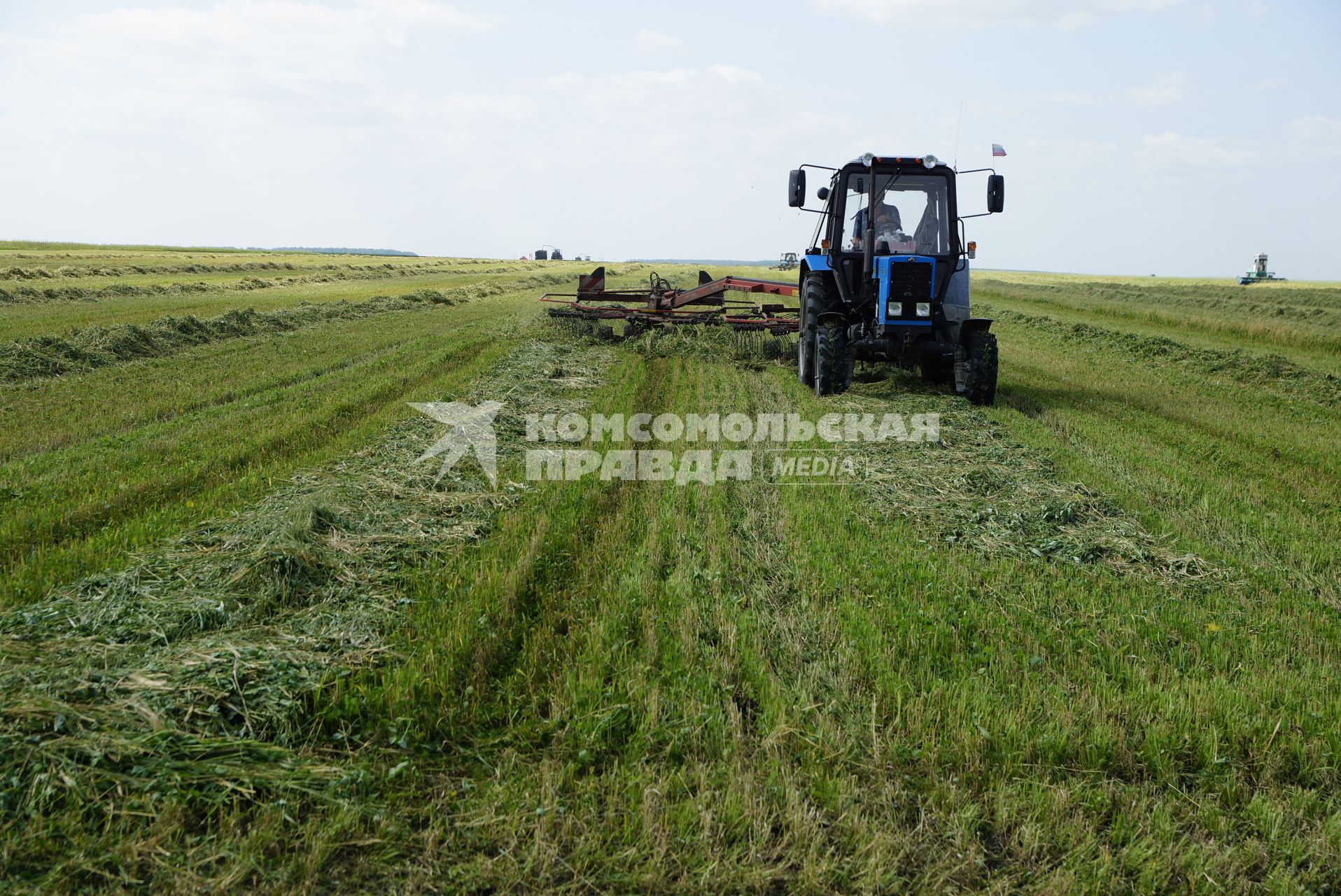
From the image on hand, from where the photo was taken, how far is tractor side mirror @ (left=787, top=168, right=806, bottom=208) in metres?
9.89

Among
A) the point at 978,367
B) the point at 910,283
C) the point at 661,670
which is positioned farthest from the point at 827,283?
the point at 661,670

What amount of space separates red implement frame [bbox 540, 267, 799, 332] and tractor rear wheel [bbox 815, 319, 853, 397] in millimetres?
3654

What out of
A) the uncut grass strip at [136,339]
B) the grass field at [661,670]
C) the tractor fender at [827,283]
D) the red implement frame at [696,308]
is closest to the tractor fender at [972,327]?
the tractor fender at [827,283]

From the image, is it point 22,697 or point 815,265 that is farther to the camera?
point 815,265

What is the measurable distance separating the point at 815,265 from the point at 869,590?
718 centimetres

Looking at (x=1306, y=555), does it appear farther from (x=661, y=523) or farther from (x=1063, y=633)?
(x=661, y=523)

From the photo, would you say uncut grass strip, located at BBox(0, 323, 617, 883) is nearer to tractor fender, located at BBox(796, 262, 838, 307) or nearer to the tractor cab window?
tractor fender, located at BBox(796, 262, 838, 307)

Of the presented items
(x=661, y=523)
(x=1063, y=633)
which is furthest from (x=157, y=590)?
(x=1063, y=633)

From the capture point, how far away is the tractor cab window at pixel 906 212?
10.4 metres

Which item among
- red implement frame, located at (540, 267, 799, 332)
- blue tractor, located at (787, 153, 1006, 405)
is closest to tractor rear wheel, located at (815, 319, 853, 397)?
blue tractor, located at (787, 153, 1006, 405)

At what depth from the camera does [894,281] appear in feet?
32.3

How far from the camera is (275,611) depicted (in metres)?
4.02

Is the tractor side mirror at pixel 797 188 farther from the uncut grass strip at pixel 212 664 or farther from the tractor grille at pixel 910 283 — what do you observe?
the uncut grass strip at pixel 212 664

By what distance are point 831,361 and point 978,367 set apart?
1786mm
